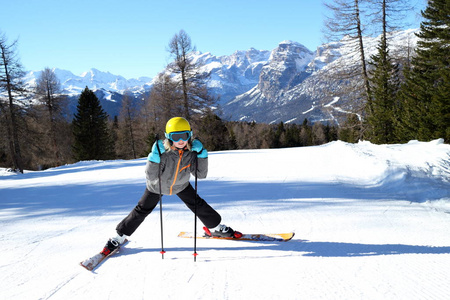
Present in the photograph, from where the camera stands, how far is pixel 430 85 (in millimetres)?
21156

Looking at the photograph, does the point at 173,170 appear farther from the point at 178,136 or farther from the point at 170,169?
the point at 178,136

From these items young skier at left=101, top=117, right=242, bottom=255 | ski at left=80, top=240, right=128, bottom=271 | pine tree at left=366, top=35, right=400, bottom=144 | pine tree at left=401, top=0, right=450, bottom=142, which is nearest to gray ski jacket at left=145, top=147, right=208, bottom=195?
young skier at left=101, top=117, right=242, bottom=255

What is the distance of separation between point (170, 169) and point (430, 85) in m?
25.0

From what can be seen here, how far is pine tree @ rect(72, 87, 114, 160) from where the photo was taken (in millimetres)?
32244

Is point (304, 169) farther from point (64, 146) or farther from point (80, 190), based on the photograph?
point (64, 146)

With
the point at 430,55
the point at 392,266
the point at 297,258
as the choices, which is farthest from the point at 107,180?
the point at 430,55

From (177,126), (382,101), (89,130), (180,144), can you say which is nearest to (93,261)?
(180,144)

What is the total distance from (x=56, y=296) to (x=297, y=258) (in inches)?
89.1

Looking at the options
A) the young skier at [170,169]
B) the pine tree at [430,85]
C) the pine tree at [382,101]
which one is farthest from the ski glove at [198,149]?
the pine tree at [430,85]

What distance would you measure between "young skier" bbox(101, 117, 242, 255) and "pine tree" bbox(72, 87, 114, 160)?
105ft

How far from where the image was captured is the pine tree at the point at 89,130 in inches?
1269

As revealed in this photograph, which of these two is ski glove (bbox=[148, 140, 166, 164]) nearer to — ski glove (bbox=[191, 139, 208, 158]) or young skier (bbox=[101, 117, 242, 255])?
young skier (bbox=[101, 117, 242, 255])

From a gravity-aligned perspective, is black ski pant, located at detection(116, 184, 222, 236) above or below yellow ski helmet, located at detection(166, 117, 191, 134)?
below

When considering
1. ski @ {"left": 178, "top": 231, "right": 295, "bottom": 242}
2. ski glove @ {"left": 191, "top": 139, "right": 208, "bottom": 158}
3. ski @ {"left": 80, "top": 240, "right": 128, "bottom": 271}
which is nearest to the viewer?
ski @ {"left": 80, "top": 240, "right": 128, "bottom": 271}
